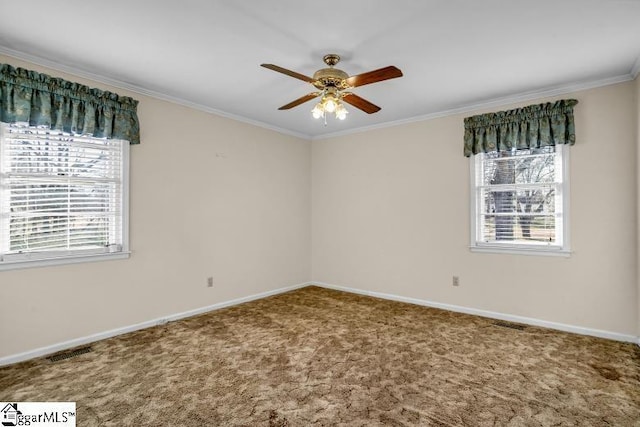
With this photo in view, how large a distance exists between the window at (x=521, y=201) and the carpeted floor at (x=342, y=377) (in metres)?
0.98

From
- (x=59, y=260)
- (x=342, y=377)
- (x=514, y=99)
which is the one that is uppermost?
(x=514, y=99)

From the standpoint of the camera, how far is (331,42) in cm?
263


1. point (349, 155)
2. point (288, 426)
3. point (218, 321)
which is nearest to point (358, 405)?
point (288, 426)

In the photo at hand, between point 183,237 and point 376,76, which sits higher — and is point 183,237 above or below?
below

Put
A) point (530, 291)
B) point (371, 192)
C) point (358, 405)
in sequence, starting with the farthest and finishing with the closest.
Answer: point (371, 192), point (530, 291), point (358, 405)

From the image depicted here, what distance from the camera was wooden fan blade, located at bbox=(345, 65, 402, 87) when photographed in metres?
2.33

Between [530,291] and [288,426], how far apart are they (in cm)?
320

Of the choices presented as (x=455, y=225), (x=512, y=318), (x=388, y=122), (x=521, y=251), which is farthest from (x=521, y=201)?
(x=388, y=122)

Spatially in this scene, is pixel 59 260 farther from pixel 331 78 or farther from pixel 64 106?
pixel 331 78

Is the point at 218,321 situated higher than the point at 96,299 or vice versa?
the point at 96,299

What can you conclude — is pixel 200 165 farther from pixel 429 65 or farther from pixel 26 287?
pixel 429 65

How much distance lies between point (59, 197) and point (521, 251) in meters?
4.87

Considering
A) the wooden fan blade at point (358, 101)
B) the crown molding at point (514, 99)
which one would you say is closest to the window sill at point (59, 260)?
the wooden fan blade at point (358, 101)

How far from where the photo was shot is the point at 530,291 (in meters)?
3.81
